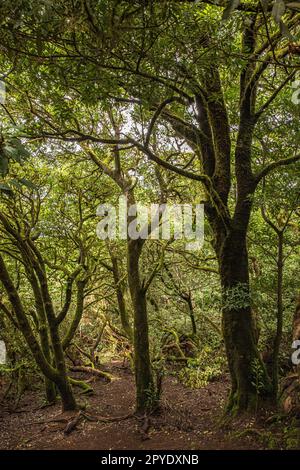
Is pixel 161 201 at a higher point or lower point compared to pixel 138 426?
higher

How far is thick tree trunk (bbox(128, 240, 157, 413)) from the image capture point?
8812 mm

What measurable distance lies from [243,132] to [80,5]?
4.06 metres

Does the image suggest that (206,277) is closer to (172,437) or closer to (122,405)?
(122,405)

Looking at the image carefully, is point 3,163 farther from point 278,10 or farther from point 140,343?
point 140,343

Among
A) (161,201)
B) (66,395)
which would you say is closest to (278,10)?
(161,201)

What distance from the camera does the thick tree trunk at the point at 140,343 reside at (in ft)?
28.9

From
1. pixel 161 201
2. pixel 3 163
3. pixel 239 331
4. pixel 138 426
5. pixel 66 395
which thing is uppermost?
pixel 161 201

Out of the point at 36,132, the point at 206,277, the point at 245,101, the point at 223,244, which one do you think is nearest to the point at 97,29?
the point at 36,132

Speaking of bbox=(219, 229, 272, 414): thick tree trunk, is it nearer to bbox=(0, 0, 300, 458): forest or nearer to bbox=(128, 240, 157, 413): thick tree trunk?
bbox=(0, 0, 300, 458): forest

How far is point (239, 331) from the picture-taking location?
694 centimetres

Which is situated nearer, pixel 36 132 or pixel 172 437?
pixel 36 132

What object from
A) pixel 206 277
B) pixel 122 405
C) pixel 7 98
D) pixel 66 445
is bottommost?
pixel 122 405

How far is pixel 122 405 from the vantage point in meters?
11.0

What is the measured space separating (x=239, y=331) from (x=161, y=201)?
3854mm
